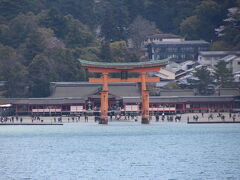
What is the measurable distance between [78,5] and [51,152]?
3372 inches

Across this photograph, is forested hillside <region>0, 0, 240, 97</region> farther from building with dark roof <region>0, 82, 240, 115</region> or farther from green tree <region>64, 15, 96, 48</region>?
building with dark roof <region>0, 82, 240, 115</region>

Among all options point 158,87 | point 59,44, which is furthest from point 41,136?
point 59,44

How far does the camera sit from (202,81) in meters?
107

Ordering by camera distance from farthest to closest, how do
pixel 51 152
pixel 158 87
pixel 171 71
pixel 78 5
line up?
pixel 78 5
pixel 171 71
pixel 158 87
pixel 51 152

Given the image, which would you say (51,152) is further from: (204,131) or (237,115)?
(237,115)

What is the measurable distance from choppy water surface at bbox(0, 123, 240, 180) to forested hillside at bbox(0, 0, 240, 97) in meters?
19.9

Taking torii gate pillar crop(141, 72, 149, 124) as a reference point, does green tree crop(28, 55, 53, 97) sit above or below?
above

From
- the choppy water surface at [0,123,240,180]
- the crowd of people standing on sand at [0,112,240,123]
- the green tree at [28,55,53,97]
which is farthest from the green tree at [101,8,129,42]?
the choppy water surface at [0,123,240,180]

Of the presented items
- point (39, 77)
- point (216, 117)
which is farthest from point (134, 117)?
point (39, 77)

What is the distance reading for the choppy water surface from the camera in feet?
157

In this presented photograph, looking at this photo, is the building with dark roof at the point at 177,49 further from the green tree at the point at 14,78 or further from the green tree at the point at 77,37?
the green tree at the point at 14,78

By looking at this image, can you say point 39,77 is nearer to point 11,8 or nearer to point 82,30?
point 82,30

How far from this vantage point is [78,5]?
142875 mm

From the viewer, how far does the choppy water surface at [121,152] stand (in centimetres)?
4775
